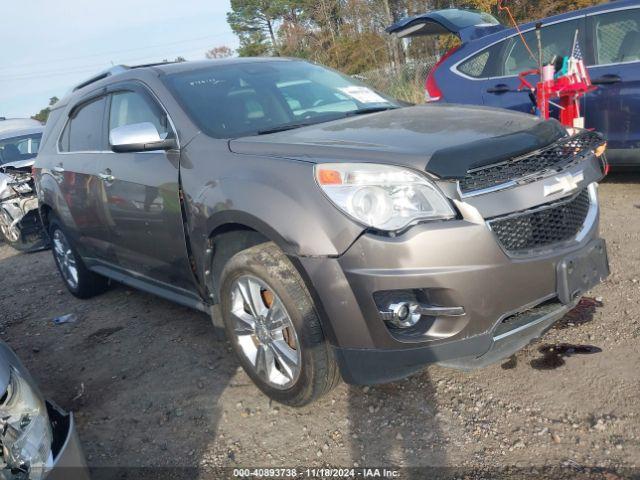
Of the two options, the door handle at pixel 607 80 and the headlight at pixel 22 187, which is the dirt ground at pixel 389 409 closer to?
the door handle at pixel 607 80

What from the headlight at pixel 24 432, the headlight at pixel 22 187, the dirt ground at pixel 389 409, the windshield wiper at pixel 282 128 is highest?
the windshield wiper at pixel 282 128

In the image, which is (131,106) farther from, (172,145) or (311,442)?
(311,442)

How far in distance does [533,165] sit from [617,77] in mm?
3331

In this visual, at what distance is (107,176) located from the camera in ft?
12.3

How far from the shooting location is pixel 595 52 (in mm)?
5246

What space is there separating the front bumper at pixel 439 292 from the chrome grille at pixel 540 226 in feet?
0.16

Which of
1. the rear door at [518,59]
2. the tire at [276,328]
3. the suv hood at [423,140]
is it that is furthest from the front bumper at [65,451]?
the rear door at [518,59]

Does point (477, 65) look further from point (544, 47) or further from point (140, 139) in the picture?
point (140, 139)

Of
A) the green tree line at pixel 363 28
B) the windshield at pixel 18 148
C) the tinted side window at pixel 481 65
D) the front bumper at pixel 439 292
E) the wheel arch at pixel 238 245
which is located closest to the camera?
the front bumper at pixel 439 292

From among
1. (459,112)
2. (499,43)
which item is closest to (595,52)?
(499,43)

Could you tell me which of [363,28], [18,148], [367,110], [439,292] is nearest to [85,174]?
[367,110]

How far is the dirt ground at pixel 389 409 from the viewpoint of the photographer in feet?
7.79

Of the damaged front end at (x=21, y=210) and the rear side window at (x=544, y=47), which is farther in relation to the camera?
the damaged front end at (x=21, y=210)

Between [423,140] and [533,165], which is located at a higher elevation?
[423,140]
